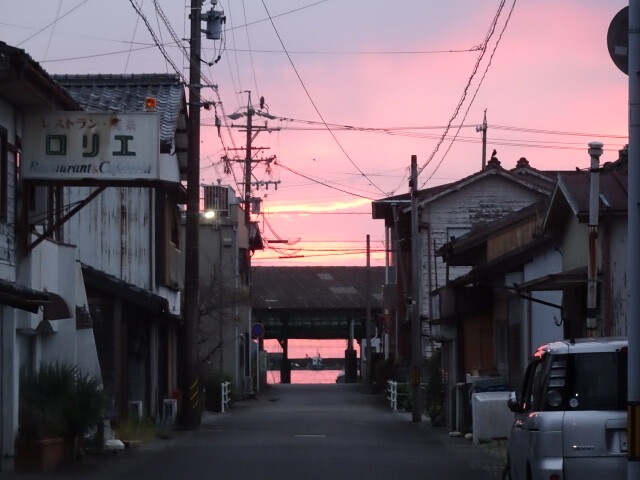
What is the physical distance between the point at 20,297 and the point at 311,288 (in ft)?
198

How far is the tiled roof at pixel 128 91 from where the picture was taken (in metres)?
30.9

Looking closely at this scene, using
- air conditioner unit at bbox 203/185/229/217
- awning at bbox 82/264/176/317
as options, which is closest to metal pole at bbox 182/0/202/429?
awning at bbox 82/264/176/317

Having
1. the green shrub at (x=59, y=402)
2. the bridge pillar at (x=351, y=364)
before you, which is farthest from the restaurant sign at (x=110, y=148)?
the bridge pillar at (x=351, y=364)

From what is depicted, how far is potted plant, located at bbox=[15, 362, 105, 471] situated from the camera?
744 inches

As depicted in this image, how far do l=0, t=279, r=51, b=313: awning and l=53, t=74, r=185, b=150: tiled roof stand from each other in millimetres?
13587

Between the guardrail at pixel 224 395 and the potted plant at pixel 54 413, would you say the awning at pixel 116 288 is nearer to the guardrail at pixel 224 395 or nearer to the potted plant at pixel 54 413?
the potted plant at pixel 54 413

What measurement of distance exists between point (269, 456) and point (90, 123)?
6976 millimetres

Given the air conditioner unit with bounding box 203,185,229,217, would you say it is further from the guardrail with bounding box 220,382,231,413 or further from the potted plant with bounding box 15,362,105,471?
the potted plant with bounding box 15,362,105,471

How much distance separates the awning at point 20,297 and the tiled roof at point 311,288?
54.1 meters

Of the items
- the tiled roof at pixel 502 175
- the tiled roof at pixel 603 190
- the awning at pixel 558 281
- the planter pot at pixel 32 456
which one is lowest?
the planter pot at pixel 32 456

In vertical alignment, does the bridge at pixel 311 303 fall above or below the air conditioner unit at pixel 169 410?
above

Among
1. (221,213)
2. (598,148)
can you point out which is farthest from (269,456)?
(221,213)

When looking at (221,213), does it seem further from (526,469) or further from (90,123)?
(526,469)

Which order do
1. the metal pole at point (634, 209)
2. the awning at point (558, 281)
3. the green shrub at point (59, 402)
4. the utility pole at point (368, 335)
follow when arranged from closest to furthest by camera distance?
the metal pole at point (634, 209) < the green shrub at point (59, 402) < the awning at point (558, 281) < the utility pole at point (368, 335)
